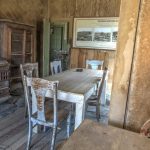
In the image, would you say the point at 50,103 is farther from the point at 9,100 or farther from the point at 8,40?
the point at 8,40

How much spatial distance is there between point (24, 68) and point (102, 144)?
221 centimetres

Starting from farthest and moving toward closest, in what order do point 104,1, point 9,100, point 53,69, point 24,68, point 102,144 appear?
point 104,1 < point 9,100 < point 53,69 < point 24,68 < point 102,144

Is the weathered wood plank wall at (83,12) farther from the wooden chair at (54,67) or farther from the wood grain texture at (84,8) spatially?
the wooden chair at (54,67)

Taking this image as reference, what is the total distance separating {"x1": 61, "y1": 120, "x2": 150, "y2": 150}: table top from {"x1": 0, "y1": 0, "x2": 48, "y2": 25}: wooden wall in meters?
4.02

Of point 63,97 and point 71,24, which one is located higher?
point 71,24

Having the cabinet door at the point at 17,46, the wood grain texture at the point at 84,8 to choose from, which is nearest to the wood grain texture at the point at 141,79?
the cabinet door at the point at 17,46

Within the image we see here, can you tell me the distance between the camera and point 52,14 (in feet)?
18.1

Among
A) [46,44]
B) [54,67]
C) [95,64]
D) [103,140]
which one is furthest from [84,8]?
[103,140]

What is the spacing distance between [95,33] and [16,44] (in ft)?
7.13

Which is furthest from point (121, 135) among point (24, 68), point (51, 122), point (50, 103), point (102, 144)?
point (24, 68)

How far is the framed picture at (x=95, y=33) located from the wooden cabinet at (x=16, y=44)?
131cm

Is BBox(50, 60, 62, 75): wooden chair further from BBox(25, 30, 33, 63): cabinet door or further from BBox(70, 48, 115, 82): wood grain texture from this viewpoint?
BBox(70, 48, 115, 82): wood grain texture

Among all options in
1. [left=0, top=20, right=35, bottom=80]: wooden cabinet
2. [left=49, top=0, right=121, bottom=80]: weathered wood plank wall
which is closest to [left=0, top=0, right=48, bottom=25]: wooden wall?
[left=49, top=0, right=121, bottom=80]: weathered wood plank wall

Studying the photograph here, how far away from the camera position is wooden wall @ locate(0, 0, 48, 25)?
169 inches
